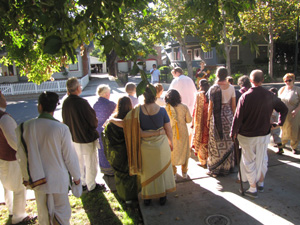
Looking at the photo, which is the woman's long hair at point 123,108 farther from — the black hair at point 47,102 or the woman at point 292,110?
the woman at point 292,110

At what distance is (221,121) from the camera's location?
474 cm

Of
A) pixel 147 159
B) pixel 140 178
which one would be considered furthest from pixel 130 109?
pixel 140 178

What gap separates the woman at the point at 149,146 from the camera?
3773mm

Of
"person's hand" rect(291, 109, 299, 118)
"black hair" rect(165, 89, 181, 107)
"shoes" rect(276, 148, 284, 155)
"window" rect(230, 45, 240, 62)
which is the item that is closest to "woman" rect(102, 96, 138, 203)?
"black hair" rect(165, 89, 181, 107)

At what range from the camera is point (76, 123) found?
4289 millimetres

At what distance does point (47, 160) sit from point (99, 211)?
5.25 ft

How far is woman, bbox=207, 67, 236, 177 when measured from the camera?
471 cm

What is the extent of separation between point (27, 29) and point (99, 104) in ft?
5.63

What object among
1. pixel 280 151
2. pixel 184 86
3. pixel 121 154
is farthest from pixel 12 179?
pixel 280 151

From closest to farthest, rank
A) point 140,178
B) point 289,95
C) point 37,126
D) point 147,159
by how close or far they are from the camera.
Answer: point 37,126 → point 147,159 → point 140,178 → point 289,95

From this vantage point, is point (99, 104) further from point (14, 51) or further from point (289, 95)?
point (289, 95)

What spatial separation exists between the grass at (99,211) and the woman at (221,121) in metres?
1.75

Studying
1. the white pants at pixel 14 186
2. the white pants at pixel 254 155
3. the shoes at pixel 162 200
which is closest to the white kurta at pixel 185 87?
the white pants at pixel 254 155

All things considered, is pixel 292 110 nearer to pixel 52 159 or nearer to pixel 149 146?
pixel 149 146
